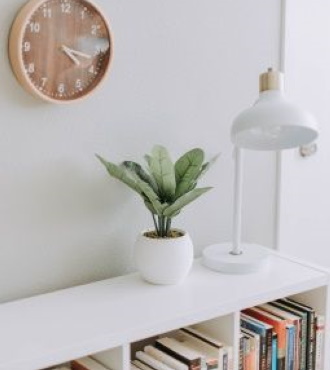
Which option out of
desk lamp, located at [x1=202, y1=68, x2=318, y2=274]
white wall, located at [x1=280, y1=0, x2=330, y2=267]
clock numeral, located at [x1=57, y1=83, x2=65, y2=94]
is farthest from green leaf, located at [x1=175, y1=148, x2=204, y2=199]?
white wall, located at [x1=280, y1=0, x2=330, y2=267]

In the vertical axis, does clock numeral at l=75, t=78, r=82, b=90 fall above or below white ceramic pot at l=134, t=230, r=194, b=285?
above

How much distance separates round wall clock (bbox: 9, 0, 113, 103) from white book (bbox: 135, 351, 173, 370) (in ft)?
2.23

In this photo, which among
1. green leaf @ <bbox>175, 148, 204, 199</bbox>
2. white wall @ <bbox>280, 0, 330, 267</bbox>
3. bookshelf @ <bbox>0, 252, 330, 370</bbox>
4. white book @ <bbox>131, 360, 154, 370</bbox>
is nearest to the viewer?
bookshelf @ <bbox>0, 252, 330, 370</bbox>

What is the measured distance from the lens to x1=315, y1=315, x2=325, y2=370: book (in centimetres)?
171

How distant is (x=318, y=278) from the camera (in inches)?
65.2

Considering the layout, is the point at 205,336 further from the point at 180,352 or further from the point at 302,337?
the point at 302,337

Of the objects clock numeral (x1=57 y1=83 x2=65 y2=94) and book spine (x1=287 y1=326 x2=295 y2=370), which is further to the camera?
book spine (x1=287 y1=326 x2=295 y2=370)

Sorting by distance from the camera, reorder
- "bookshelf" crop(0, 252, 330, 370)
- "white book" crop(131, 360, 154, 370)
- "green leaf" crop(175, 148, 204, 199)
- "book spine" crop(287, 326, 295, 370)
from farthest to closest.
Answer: "book spine" crop(287, 326, 295, 370) → "green leaf" crop(175, 148, 204, 199) → "white book" crop(131, 360, 154, 370) → "bookshelf" crop(0, 252, 330, 370)

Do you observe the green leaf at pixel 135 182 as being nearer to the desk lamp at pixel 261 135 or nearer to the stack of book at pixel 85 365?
the desk lamp at pixel 261 135

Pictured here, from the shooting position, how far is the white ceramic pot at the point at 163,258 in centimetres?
153

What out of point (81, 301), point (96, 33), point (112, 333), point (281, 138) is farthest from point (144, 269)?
point (96, 33)

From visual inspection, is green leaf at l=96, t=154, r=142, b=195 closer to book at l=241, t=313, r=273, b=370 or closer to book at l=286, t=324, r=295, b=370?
book at l=241, t=313, r=273, b=370

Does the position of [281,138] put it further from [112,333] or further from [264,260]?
[112,333]

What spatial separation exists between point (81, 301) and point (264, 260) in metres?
0.57
